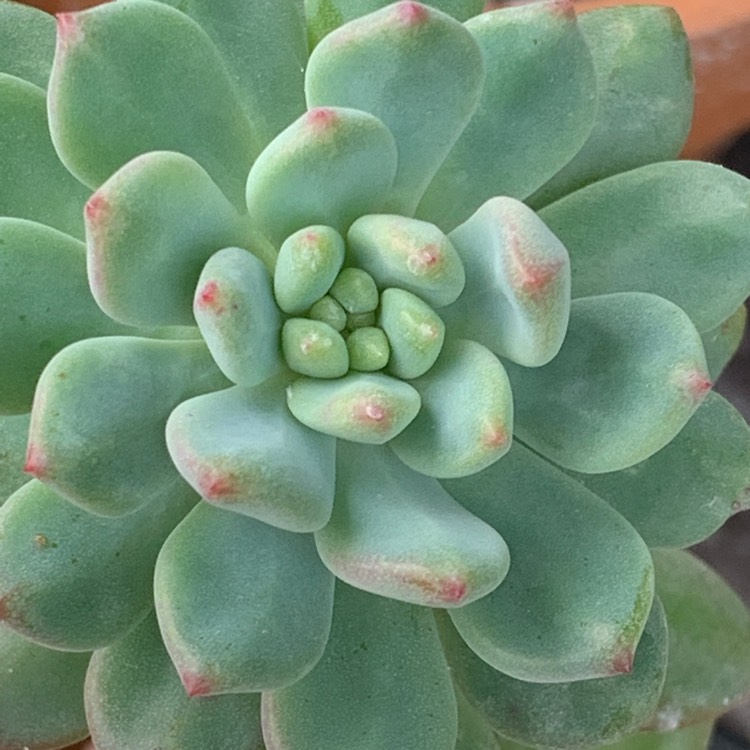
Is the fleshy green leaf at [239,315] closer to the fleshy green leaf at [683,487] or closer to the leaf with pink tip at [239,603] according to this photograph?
the leaf with pink tip at [239,603]

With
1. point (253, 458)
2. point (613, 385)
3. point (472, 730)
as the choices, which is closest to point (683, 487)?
point (613, 385)

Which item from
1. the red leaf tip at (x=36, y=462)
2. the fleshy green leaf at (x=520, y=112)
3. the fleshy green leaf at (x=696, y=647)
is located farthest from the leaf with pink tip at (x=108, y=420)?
the fleshy green leaf at (x=696, y=647)

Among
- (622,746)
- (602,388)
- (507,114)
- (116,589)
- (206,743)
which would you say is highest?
(507,114)

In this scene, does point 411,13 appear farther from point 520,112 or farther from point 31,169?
point 31,169

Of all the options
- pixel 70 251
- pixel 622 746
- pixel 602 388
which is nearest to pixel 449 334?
pixel 602 388

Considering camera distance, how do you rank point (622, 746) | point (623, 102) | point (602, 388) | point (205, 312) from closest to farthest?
point (205, 312), point (602, 388), point (623, 102), point (622, 746)

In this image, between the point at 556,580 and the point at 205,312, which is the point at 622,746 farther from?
the point at 205,312

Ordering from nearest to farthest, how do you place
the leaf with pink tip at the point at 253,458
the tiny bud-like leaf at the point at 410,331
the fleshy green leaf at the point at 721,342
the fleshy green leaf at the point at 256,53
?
the leaf with pink tip at the point at 253,458 < the tiny bud-like leaf at the point at 410,331 < the fleshy green leaf at the point at 256,53 < the fleshy green leaf at the point at 721,342
